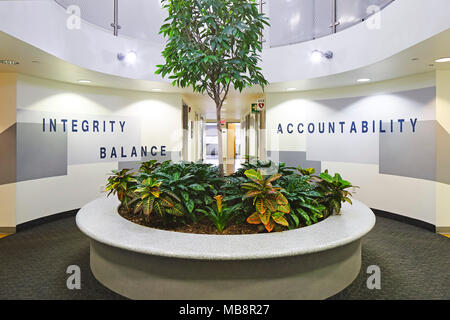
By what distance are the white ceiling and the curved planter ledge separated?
2.47m

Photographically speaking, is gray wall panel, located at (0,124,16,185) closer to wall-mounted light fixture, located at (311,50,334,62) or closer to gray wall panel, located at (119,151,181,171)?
gray wall panel, located at (119,151,181,171)

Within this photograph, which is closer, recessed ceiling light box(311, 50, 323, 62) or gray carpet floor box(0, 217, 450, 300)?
gray carpet floor box(0, 217, 450, 300)

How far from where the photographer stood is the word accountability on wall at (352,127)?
5.16 metres

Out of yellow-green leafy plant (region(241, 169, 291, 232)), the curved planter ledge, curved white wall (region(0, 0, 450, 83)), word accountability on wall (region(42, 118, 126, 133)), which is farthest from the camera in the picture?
word accountability on wall (region(42, 118, 126, 133))

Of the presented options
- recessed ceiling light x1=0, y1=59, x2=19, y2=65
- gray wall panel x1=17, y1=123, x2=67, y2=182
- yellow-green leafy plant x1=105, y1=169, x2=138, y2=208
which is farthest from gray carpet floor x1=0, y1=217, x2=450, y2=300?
recessed ceiling light x1=0, y1=59, x2=19, y2=65

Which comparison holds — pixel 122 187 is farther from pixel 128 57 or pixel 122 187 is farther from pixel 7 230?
pixel 128 57

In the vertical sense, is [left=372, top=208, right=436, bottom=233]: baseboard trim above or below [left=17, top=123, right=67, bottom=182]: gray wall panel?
below

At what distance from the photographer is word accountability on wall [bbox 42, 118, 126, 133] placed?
524 cm

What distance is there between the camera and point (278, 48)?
5.51 metres

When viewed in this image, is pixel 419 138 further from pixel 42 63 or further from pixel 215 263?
pixel 42 63

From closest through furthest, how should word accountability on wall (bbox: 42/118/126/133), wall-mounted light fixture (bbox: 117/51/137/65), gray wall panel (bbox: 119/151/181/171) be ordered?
wall-mounted light fixture (bbox: 117/51/137/65) < word accountability on wall (bbox: 42/118/126/133) < gray wall panel (bbox: 119/151/181/171)

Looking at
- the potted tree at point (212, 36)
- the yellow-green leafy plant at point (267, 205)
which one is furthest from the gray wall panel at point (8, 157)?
the yellow-green leafy plant at point (267, 205)

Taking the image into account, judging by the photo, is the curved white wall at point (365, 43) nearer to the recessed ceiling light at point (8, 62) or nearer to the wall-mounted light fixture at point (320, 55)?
the wall-mounted light fixture at point (320, 55)
